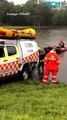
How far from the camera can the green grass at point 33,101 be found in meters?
8.70

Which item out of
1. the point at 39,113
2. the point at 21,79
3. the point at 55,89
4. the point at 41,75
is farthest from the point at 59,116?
the point at 41,75

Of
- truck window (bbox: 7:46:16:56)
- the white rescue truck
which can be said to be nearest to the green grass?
the white rescue truck

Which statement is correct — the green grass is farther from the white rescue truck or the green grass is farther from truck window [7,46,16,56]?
truck window [7,46,16,56]

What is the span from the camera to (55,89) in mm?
14047

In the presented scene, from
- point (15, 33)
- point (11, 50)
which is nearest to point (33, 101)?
point (11, 50)

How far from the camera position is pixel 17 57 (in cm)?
1619

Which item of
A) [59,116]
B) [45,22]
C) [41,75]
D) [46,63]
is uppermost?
[59,116]

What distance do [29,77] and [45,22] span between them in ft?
391

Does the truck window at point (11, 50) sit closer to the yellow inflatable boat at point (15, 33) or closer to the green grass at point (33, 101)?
the yellow inflatable boat at point (15, 33)

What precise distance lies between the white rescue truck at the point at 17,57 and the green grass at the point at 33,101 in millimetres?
703

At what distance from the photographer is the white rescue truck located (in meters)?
15.4

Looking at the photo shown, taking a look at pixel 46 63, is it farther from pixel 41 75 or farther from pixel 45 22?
pixel 45 22

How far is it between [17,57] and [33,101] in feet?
17.3

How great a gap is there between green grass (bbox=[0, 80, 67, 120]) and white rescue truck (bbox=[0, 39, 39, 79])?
70 cm
